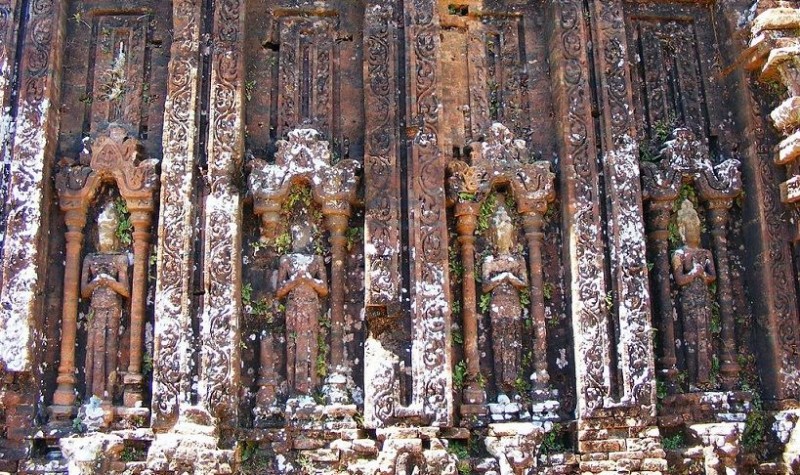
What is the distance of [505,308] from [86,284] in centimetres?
419

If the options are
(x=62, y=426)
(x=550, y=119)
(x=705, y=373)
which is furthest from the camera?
(x=550, y=119)

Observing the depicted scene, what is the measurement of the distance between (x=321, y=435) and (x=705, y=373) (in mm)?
3927

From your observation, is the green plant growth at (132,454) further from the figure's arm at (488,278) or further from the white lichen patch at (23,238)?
the figure's arm at (488,278)

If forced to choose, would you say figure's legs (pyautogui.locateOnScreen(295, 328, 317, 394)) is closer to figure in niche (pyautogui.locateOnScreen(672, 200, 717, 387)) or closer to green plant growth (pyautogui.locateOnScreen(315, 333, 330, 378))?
green plant growth (pyautogui.locateOnScreen(315, 333, 330, 378))

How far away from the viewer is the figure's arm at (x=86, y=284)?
27.6 ft

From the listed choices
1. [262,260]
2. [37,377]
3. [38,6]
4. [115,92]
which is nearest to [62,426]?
[37,377]

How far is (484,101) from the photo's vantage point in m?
9.30

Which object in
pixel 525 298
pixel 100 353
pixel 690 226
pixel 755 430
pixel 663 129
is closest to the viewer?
pixel 100 353

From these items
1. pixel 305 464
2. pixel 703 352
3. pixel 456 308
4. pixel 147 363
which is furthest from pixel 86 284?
pixel 703 352

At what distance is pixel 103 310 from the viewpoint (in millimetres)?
8359

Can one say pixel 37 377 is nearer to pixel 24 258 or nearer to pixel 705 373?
pixel 24 258

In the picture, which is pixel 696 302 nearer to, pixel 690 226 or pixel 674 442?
pixel 690 226

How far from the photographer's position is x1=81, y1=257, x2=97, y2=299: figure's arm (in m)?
8.40

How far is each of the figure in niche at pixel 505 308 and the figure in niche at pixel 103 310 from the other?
3663 millimetres
